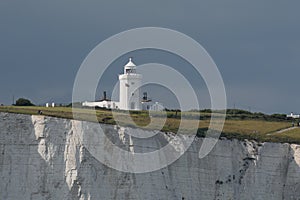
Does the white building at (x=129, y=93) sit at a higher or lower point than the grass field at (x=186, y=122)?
higher

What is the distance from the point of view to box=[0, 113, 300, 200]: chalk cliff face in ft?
235

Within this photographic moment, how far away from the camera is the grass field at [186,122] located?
77438mm

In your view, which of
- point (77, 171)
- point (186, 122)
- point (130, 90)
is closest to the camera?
point (77, 171)

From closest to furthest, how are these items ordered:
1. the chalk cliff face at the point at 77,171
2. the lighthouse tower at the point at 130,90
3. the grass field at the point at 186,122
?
the chalk cliff face at the point at 77,171 < the grass field at the point at 186,122 < the lighthouse tower at the point at 130,90

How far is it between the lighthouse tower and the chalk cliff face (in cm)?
1303

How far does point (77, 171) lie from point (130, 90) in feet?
69.7

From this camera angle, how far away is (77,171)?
7231cm

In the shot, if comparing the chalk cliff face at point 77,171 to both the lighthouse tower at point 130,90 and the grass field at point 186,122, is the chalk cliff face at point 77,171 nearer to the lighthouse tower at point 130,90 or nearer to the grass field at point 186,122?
the grass field at point 186,122

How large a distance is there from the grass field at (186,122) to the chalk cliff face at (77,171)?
2.17m

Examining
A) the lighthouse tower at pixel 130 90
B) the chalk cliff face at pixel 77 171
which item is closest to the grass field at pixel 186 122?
the chalk cliff face at pixel 77 171

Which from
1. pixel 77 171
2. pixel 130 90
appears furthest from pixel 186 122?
pixel 77 171

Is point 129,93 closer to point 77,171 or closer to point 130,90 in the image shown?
point 130,90

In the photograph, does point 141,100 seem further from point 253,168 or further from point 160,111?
point 253,168

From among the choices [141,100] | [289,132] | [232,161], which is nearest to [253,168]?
[232,161]
